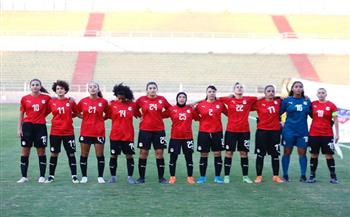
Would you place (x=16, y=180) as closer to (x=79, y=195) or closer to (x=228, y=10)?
(x=79, y=195)

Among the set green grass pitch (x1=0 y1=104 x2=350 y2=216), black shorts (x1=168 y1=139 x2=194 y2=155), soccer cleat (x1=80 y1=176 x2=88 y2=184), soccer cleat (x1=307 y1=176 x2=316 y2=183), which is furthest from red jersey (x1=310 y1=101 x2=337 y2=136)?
soccer cleat (x1=80 y1=176 x2=88 y2=184)

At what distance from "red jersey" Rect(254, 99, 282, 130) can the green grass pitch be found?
1019 millimetres

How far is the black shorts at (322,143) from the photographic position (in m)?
10.0

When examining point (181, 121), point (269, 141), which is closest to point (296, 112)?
point (269, 141)

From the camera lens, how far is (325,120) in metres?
10.0

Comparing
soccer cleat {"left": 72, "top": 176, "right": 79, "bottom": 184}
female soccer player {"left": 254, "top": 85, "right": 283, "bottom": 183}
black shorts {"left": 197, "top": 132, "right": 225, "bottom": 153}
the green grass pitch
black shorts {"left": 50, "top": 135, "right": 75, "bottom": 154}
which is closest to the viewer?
the green grass pitch

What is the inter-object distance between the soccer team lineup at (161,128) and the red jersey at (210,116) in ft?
0.05

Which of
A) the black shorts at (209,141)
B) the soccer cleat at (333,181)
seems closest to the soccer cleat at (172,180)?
the black shorts at (209,141)

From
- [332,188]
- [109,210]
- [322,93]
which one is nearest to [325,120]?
[322,93]

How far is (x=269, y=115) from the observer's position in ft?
32.6

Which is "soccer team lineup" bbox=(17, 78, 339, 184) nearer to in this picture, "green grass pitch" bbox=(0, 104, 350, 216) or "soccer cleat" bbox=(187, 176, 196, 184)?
"soccer cleat" bbox=(187, 176, 196, 184)

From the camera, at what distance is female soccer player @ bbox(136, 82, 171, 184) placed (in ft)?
32.2

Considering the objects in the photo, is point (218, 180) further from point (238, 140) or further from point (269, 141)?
point (269, 141)

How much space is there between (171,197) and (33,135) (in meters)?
2.97
